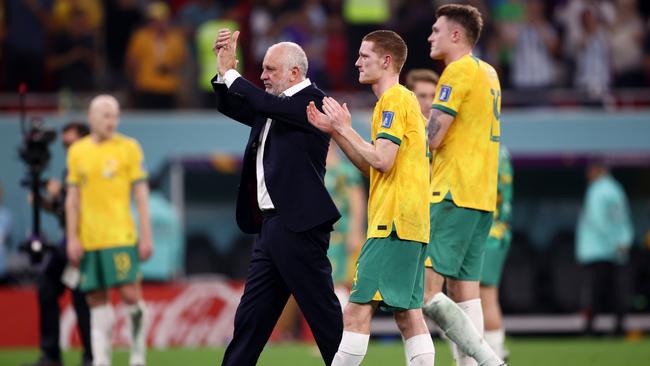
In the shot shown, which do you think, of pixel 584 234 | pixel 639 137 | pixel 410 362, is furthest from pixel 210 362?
pixel 639 137

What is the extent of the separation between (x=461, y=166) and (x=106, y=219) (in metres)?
4.28

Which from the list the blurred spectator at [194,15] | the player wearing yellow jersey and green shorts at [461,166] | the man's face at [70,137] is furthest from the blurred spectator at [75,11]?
the player wearing yellow jersey and green shorts at [461,166]

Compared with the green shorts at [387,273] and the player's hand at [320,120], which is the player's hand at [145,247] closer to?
the green shorts at [387,273]

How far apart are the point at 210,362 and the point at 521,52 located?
7983 millimetres

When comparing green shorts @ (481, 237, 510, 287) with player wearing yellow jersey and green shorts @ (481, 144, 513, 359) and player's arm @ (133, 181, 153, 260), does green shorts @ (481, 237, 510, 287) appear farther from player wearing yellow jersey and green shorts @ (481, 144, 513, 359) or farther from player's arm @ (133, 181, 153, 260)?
player's arm @ (133, 181, 153, 260)

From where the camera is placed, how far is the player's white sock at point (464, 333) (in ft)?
27.8

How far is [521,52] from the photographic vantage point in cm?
1902

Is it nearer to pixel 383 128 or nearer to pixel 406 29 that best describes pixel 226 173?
pixel 406 29

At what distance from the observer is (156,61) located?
61.3 feet

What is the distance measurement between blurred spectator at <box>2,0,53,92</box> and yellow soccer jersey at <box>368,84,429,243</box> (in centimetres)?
1170

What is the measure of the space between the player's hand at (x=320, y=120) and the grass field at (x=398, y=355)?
5.79m

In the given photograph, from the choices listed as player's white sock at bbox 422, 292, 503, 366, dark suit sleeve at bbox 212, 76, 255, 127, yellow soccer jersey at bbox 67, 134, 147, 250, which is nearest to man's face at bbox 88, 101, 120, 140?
yellow soccer jersey at bbox 67, 134, 147, 250

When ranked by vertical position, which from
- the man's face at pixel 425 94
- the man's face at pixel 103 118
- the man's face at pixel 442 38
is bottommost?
the man's face at pixel 103 118

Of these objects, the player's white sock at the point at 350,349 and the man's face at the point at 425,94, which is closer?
the player's white sock at the point at 350,349
